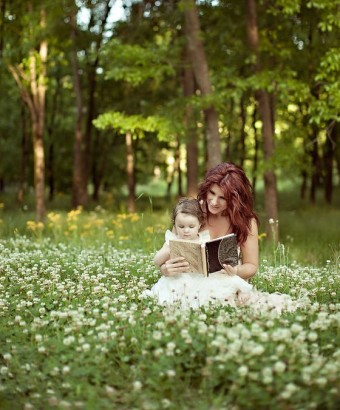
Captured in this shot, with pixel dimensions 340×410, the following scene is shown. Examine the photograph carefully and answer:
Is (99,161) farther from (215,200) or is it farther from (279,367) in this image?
(279,367)

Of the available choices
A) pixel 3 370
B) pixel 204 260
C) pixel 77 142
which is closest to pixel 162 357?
pixel 3 370

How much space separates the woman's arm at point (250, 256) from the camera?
7.04m

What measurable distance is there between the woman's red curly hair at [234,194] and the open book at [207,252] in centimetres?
62

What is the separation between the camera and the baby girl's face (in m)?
6.84

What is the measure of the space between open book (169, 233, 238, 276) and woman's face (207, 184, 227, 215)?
724mm

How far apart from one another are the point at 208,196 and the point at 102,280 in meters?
1.85

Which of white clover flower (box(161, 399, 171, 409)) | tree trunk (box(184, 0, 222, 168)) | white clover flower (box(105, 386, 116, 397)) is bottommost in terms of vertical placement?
white clover flower (box(161, 399, 171, 409))

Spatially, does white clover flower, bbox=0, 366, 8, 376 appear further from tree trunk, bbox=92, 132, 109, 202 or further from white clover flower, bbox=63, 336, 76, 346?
tree trunk, bbox=92, 132, 109, 202

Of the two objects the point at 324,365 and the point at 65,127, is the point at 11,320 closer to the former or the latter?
the point at 324,365

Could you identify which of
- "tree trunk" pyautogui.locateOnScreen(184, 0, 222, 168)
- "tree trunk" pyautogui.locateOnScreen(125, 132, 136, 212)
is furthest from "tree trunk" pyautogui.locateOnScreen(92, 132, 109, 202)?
"tree trunk" pyautogui.locateOnScreen(184, 0, 222, 168)

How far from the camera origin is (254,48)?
1488cm

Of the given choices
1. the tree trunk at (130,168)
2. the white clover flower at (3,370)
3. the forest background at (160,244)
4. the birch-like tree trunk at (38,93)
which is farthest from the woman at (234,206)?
the tree trunk at (130,168)

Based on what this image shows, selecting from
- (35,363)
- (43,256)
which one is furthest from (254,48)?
(35,363)

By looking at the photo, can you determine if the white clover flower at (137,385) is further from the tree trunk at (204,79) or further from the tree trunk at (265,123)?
the tree trunk at (265,123)
